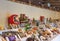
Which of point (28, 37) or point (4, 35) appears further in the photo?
point (28, 37)

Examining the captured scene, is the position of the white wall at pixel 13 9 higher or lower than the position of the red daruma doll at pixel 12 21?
higher

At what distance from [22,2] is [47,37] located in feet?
3.02

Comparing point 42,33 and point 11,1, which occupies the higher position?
point 11,1

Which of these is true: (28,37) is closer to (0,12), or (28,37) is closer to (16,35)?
(16,35)

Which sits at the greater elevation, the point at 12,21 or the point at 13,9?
the point at 13,9

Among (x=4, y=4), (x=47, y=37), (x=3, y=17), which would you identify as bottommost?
(x=47, y=37)

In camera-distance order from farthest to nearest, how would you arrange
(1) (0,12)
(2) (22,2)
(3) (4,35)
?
1. (2) (22,2)
2. (1) (0,12)
3. (3) (4,35)

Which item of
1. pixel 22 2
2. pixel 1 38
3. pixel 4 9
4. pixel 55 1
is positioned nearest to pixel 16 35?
pixel 1 38

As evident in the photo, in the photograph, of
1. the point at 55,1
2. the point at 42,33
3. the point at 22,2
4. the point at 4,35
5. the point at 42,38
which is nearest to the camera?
the point at 4,35

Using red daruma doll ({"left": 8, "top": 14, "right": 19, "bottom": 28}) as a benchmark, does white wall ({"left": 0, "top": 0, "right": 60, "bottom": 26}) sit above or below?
above

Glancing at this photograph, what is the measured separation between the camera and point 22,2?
3205mm

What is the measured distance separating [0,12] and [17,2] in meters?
0.61

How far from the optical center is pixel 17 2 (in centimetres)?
298

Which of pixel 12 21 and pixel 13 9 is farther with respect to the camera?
pixel 13 9
